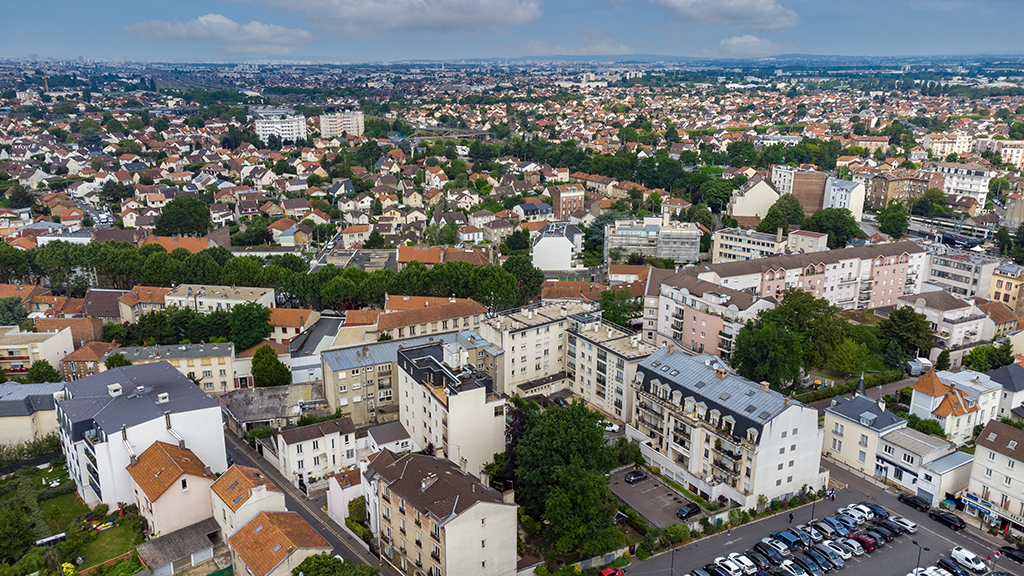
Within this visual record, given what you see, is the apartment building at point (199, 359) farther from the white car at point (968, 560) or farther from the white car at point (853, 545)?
the white car at point (968, 560)

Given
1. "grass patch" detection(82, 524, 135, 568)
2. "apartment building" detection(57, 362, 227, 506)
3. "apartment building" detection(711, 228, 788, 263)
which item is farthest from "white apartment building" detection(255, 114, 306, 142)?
"grass patch" detection(82, 524, 135, 568)

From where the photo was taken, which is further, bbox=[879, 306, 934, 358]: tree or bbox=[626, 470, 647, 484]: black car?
bbox=[879, 306, 934, 358]: tree

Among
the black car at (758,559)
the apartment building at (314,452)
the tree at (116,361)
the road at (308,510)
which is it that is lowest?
the road at (308,510)

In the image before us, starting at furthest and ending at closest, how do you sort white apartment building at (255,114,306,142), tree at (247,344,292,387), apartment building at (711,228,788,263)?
white apartment building at (255,114,306,142) → apartment building at (711,228,788,263) → tree at (247,344,292,387)

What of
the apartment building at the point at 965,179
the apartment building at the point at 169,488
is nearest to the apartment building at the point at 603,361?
the apartment building at the point at 169,488

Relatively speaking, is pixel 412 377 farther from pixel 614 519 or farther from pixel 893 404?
pixel 893 404

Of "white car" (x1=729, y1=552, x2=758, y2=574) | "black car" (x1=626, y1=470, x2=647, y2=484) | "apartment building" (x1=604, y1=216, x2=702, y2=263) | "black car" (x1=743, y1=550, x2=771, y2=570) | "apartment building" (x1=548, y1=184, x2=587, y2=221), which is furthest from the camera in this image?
"apartment building" (x1=548, y1=184, x2=587, y2=221)

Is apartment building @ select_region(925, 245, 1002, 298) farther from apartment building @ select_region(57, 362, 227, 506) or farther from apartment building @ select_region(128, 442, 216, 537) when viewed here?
apartment building @ select_region(128, 442, 216, 537)

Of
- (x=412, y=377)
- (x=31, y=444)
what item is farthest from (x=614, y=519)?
(x=31, y=444)
